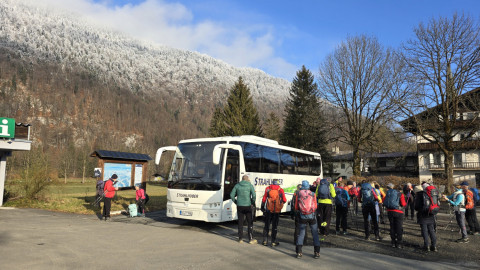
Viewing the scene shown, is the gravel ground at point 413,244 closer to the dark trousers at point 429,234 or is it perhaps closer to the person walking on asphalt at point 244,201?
the dark trousers at point 429,234

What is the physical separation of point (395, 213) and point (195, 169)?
6581 mm

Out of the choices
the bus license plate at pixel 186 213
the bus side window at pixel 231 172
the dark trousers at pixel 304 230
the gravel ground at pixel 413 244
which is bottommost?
the gravel ground at pixel 413 244

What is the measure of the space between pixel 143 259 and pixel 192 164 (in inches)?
200

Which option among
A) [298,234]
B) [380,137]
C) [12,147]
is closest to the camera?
[298,234]

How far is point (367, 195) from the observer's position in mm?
9648

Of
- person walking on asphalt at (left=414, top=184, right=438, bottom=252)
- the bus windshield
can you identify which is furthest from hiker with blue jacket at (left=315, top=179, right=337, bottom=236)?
the bus windshield

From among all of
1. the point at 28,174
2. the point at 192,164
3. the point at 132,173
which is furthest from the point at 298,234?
the point at 28,174

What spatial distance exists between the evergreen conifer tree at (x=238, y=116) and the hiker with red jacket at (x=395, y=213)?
37.7m

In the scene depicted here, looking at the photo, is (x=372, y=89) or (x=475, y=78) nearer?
(x=475, y=78)

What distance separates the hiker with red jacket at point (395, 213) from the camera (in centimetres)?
858

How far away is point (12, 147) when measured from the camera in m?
17.8

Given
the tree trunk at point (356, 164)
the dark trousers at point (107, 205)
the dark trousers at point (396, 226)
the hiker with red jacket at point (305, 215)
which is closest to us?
the hiker with red jacket at point (305, 215)

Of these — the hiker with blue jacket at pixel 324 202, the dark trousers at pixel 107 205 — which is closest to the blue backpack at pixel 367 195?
the hiker with blue jacket at pixel 324 202

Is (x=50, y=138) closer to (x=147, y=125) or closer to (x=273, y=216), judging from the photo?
(x=147, y=125)
